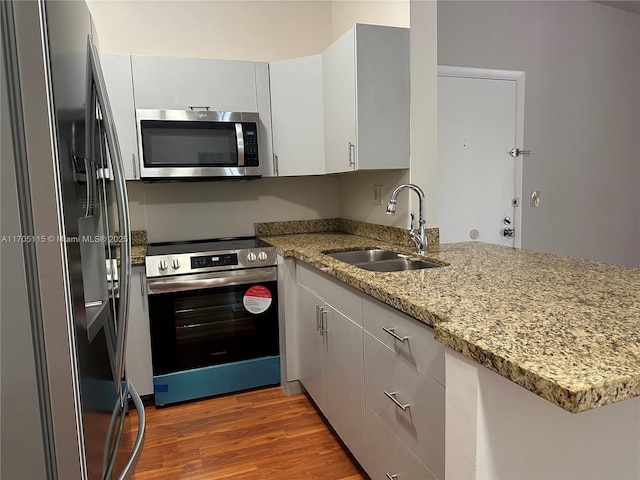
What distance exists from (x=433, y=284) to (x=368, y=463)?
2.53 ft

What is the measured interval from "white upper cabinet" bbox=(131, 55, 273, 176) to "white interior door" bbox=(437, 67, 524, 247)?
1.19m

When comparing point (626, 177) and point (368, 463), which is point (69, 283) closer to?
point (368, 463)

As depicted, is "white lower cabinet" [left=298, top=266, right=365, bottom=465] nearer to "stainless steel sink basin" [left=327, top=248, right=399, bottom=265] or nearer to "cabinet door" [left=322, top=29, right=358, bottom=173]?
"stainless steel sink basin" [left=327, top=248, right=399, bottom=265]

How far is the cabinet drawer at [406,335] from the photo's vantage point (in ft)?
4.12

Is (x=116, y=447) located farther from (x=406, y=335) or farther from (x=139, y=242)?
(x=139, y=242)

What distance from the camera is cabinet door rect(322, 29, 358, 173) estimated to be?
2326mm

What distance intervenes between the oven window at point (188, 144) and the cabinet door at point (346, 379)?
3.79 ft

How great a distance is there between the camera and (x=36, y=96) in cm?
80

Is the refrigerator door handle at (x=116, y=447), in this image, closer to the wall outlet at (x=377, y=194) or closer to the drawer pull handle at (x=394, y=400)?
the drawer pull handle at (x=394, y=400)

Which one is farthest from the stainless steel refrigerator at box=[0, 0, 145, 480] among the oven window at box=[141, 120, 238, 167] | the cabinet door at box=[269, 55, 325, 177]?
the cabinet door at box=[269, 55, 325, 177]

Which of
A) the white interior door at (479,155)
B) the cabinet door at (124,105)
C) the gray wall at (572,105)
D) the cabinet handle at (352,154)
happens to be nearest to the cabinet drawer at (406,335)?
the cabinet handle at (352,154)

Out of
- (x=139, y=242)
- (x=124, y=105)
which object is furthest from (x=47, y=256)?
(x=139, y=242)

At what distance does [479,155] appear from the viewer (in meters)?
3.26

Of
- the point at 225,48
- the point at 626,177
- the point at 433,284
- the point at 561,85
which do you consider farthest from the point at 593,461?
the point at 626,177
